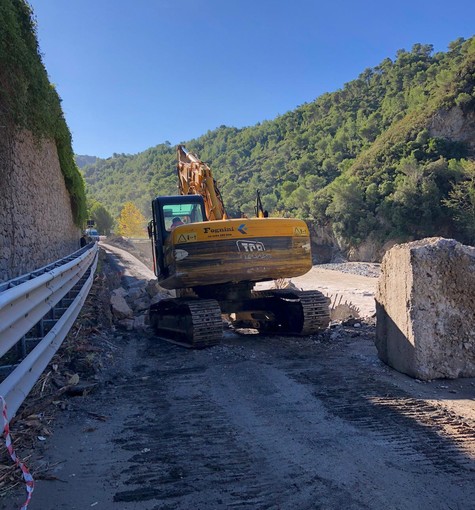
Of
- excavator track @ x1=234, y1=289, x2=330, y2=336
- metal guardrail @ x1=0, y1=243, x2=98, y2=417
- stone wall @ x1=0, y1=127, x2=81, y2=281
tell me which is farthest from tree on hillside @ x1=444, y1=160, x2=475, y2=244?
metal guardrail @ x1=0, y1=243, x2=98, y2=417

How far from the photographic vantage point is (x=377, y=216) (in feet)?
156

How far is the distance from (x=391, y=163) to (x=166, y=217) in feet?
160

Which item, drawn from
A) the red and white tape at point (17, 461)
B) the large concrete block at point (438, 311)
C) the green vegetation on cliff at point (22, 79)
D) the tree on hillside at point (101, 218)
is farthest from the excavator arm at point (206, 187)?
the tree on hillside at point (101, 218)

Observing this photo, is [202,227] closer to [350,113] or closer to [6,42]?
[6,42]

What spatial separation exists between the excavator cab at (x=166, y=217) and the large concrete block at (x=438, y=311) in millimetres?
4928

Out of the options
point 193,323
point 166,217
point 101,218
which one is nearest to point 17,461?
point 193,323

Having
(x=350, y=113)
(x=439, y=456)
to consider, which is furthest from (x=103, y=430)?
(x=350, y=113)

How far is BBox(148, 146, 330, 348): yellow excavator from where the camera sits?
7379 millimetres

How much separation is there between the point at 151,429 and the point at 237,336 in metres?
5.15

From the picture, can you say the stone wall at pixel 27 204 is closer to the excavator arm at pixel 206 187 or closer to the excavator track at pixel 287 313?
the excavator arm at pixel 206 187

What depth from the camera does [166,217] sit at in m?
9.27

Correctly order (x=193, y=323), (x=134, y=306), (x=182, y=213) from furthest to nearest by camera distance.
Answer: (x=134, y=306), (x=182, y=213), (x=193, y=323)

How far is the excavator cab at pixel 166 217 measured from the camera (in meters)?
9.07

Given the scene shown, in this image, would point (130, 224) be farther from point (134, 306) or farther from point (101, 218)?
point (134, 306)
